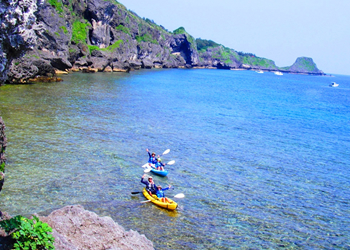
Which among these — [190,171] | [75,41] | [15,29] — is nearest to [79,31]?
[75,41]

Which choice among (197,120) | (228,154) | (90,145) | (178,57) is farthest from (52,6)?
(178,57)

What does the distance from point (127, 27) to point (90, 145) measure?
111 meters

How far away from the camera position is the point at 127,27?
5049 inches

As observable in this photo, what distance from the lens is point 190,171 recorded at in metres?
23.5

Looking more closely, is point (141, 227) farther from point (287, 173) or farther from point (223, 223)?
point (287, 173)

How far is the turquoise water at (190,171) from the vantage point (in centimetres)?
1616

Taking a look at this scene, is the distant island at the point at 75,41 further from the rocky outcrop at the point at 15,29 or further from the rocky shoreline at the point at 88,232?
the rocky shoreline at the point at 88,232

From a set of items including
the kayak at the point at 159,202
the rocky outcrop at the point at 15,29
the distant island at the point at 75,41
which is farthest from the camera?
the kayak at the point at 159,202

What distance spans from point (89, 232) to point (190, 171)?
13973 mm

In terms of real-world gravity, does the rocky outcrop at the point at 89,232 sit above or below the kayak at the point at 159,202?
above

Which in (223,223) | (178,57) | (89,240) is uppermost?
(178,57)

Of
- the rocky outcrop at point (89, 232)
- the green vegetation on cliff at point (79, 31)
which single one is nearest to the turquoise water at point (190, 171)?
the rocky outcrop at point (89, 232)

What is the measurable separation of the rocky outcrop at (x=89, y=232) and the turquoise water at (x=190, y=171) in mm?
4072

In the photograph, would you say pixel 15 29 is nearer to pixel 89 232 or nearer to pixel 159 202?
pixel 89 232
